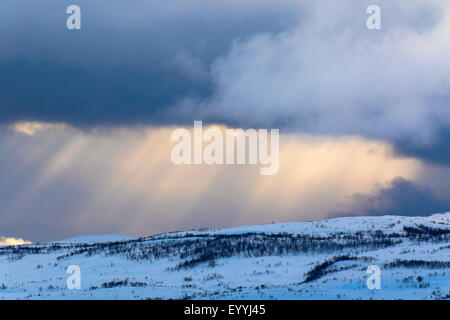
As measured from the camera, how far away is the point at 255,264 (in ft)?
257

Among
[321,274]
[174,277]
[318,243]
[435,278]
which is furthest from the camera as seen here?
[318,243]

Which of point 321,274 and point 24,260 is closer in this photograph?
point 321,274

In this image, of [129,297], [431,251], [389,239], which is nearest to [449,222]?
[389,239]

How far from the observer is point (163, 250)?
311ft

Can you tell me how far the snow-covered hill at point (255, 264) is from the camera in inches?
2053

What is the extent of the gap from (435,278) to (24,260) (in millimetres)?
58341

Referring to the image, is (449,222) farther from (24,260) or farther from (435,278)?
(435,278)

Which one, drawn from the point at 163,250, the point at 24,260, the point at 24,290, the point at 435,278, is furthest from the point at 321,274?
the point at 24,260

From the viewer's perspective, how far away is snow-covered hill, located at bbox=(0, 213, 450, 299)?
52.2m

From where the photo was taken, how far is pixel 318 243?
9325 cm
